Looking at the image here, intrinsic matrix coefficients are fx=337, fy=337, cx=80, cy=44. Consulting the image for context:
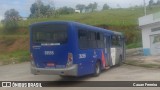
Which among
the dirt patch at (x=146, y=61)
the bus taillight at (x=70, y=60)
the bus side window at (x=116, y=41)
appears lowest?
the dirt patch at (x=146, y=61)

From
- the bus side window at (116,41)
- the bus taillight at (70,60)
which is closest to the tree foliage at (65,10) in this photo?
the bus side window at (116,41)

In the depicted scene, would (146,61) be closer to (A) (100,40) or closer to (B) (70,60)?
(A) (100,40)

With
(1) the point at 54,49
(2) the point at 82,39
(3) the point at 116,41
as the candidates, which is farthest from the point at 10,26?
(1) the point at 54,49

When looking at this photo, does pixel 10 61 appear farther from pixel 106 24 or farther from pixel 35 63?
pixel 106 24

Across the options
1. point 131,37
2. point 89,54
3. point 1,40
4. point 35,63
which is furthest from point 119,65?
point 1,40

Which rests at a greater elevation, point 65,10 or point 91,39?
point 65,10

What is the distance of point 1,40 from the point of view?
6888cm

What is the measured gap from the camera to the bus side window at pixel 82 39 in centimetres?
1602

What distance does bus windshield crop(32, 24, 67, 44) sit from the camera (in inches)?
600

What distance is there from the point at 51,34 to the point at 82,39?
5.61 feet

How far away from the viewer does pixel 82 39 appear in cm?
1633

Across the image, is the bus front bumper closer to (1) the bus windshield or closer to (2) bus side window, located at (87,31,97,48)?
(1) the bus windshield

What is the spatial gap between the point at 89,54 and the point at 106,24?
50.3m

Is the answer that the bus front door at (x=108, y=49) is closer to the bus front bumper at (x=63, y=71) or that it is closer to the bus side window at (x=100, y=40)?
the bus side window at (x=100, y=40)
